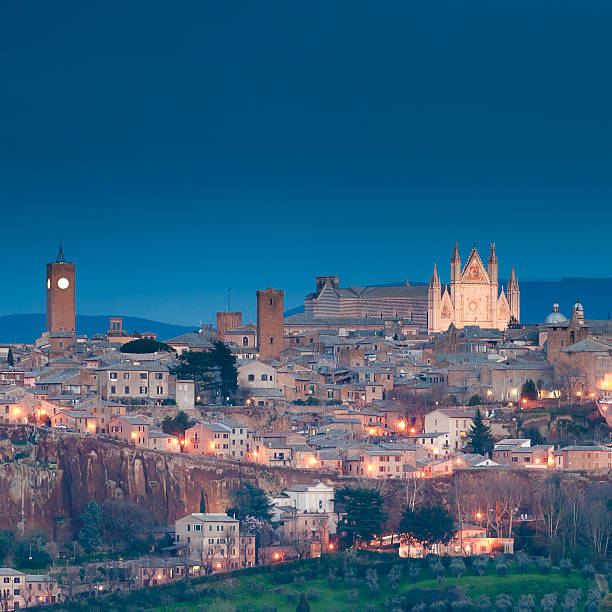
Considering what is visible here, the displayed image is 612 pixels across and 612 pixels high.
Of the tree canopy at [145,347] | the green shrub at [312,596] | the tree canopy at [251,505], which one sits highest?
the tree canopy at [145,347]

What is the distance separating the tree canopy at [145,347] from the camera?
96188mm

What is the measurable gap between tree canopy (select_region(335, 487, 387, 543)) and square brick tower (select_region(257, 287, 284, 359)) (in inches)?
1174

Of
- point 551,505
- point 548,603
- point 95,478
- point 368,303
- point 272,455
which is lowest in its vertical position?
point 548,603

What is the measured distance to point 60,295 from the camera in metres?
118

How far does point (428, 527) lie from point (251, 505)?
6.43 m

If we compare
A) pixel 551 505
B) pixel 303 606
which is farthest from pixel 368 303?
pixel 303 606

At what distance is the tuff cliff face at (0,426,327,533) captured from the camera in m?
73.8

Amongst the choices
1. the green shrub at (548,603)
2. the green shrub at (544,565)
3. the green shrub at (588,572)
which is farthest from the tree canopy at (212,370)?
the green shrub at (548,603)

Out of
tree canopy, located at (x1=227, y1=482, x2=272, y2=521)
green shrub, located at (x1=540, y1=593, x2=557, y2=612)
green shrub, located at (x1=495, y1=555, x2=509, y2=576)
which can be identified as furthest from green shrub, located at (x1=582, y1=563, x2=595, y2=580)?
tree canopy, located at (x1=227, y1=482, x2=272, y2=521)

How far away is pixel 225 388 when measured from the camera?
86625mm

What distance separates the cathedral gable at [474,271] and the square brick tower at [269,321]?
40.4 metres

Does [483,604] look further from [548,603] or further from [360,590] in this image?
[360,590]

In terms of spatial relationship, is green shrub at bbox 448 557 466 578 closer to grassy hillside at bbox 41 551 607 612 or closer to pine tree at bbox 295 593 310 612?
grassy hillside at bbox 41 551 607 612

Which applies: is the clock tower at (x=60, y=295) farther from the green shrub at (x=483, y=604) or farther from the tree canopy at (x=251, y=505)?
the green shrub at (x=483, y=604)
